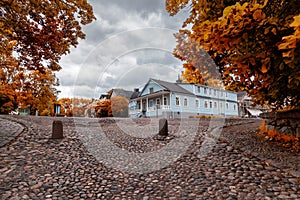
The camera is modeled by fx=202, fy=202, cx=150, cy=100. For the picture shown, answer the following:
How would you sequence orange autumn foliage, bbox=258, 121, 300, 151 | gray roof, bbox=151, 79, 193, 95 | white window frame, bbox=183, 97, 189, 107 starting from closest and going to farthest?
orange autumn foliage, bbox=258, 121, 300, 151 → gray roof, bbox=151, 79, 193, 95 → white window frame, bbox=183, 97, 189, 107

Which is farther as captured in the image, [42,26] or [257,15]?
[42,26]

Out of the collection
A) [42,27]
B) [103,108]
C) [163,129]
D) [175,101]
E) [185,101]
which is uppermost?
[42,27]

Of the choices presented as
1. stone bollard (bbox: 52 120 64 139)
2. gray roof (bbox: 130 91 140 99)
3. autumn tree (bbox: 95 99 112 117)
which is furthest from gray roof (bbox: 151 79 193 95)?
stone bollard (bbox: 52 120 64 139)

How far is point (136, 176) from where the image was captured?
3.56 metres

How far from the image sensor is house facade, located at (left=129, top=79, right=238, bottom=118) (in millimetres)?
23125

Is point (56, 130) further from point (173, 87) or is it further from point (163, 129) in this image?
point (173, 87)

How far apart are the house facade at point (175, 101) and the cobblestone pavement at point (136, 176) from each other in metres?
17.2

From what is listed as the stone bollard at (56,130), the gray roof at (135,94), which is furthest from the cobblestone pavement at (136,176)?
the gray roof at (135,94)

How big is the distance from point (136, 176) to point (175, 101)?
20.2 meters

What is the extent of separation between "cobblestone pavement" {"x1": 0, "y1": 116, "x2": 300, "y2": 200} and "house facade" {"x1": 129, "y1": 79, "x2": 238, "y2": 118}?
677 inches

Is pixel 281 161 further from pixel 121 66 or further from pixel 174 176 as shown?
pixel 121 66

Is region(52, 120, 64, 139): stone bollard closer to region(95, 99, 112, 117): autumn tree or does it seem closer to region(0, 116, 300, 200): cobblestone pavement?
region(0, 116, 300, 200): cobblestone pavement

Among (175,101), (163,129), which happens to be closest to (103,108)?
(175,101)

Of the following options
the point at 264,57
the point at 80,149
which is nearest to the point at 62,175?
the point at 80,149
